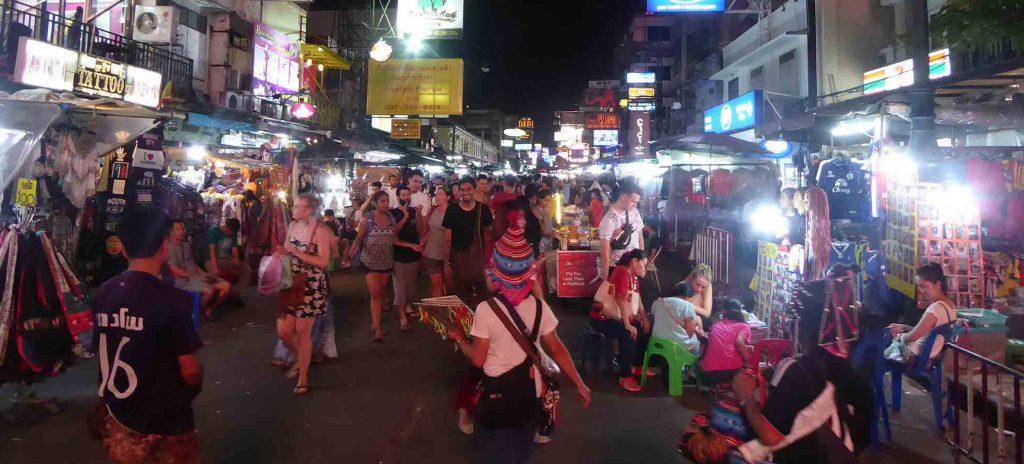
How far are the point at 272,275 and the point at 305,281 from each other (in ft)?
1.34

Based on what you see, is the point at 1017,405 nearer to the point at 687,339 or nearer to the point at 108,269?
the point at 687,339

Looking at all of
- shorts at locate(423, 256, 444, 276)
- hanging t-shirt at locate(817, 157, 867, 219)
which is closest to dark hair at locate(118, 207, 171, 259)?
shorts at locate(423, 256, 444, 276)

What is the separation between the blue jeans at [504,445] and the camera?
14.3 feet

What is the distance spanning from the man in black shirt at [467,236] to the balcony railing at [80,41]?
7.78 m

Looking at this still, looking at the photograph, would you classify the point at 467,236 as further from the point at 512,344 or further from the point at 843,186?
the point at 843,186

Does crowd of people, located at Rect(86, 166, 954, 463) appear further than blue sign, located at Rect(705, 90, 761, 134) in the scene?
No

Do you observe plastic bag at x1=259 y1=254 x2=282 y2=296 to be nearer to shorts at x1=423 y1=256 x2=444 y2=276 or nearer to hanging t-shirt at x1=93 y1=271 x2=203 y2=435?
shorts at x1=423 y1=256 x2=444 y2=276

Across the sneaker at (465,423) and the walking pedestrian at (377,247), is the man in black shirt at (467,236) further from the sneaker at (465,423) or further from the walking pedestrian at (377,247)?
the sneaker at (465,423)

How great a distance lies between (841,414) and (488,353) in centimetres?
200

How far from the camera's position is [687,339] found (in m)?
5.88

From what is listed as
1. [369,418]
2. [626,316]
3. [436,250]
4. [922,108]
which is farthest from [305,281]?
[922,108]

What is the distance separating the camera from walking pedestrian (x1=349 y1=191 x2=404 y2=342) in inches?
308

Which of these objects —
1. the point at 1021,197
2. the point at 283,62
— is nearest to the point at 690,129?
the point at 283,62

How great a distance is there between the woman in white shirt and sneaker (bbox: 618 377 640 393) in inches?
93.0
